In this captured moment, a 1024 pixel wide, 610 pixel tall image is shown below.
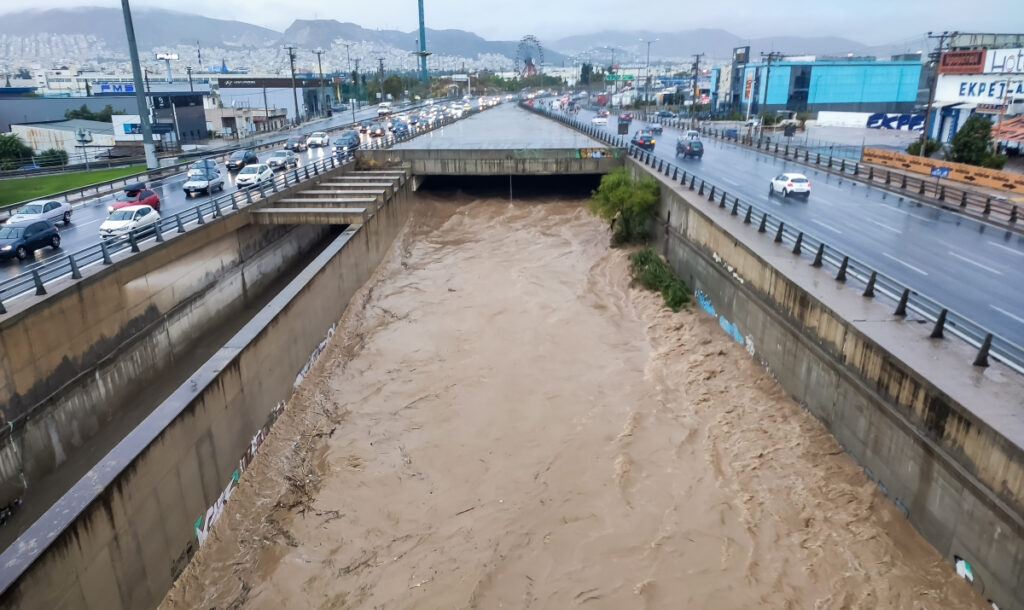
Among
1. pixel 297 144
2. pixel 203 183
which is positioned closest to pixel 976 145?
pixel 203 183

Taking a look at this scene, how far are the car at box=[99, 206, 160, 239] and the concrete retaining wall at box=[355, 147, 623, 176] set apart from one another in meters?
23.0

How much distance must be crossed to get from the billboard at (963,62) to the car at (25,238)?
73.5 metres

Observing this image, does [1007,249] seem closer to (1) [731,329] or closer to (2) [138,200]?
(1) [731,329]

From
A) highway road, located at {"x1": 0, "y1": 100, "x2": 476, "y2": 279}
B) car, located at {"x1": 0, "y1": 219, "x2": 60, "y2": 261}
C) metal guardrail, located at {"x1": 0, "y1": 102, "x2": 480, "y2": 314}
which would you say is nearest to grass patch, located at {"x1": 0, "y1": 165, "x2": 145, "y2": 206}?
highway road, located at {"x1": 0, "y1": 100, "x2": 476, "y2": 279}

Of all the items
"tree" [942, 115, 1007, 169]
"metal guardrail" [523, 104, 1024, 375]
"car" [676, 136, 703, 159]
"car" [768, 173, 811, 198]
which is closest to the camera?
"metal guardrail" [523, 104, 1024, 375]

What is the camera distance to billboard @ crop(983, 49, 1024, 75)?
58.4 metres

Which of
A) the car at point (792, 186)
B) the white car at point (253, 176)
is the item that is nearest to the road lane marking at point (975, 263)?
the car at point (792, 186)

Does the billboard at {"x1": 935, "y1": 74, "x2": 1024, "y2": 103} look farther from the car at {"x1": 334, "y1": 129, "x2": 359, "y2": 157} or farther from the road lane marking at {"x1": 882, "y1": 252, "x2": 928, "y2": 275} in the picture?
the car at {"x1": 334, "y1": 129, "x2": 359, "y2": 157}

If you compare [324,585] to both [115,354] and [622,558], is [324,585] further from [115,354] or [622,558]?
[115,354]

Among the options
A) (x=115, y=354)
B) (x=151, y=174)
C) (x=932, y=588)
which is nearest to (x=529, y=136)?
(x=151, y=174)

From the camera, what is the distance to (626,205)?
34.8 m

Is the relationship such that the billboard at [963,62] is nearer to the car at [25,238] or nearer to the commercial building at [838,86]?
the commercial building at [838,86]

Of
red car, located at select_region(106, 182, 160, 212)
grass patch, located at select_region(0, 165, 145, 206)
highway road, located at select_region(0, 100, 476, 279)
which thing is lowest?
grass patch, located at select_region(0, 165, 145, 206)

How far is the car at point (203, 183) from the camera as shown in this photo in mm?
37344
